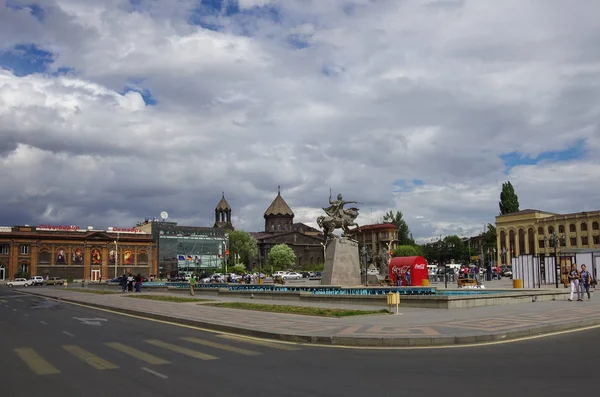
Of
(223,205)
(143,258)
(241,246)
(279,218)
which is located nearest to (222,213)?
(223,205)

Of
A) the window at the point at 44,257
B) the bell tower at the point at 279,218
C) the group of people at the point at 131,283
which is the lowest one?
the group of people at the point at 131,283

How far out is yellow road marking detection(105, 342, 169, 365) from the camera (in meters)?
11.2

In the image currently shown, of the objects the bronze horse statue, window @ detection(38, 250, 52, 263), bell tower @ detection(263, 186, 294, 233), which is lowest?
window @ detection(38, 250, 52, 263)

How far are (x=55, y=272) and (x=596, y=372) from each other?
112836 millimetres

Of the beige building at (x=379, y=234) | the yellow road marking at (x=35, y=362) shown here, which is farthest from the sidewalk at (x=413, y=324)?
the beige building at (x=379, y=234)

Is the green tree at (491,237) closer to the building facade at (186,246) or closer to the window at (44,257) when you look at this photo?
the building facade at (186,246)

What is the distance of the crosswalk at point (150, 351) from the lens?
10898 mm

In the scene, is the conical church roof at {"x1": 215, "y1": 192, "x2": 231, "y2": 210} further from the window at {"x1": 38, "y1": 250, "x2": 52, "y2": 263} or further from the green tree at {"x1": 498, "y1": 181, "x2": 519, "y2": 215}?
the green tree at {"x1": 498, "y1": 181, "x2": 519, "y2": 215}

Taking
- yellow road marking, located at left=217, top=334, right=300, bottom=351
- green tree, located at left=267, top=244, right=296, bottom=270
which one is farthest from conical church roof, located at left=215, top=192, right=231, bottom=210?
yellow road marking, located at left=217, top=334, right=300, bottom=351

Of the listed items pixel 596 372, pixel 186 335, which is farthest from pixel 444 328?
pixel 186 335

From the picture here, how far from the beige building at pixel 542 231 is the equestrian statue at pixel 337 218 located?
72706 mm

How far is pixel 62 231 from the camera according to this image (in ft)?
363

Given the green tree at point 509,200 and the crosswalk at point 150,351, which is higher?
Answer: the green tree at point 509,200

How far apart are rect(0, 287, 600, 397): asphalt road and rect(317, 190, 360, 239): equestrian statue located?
21.9 m
